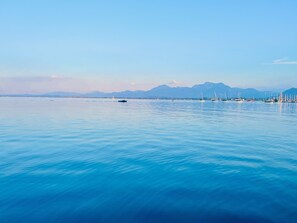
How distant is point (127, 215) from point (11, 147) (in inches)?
700

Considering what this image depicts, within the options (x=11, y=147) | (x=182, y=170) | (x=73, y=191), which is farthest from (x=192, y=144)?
(x=11, y=147)

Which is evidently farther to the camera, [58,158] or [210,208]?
[58,158]


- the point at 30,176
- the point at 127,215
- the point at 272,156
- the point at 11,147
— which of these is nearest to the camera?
the point at 127,215

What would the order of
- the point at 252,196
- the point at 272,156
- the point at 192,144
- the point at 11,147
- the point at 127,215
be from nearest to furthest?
the point at 127,215
the point at 252,196
the point at 272,156
the point at 11,147
the point at 192,144

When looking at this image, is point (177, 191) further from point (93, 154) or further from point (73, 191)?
point (93, 154)

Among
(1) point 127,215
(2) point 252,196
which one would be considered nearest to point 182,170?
(2) point 252,196

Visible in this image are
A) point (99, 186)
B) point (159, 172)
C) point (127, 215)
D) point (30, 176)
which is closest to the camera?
point (127, 215)

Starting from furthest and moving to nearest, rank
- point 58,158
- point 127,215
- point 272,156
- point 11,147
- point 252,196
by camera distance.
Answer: point 11,147
point 272,156
point 58,158
point 252,196
point 127,215

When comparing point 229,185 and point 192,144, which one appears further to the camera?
point 192,144

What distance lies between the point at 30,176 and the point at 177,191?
29.7 ft

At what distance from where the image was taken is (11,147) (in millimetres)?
22266

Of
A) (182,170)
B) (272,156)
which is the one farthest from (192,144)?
(182,170)

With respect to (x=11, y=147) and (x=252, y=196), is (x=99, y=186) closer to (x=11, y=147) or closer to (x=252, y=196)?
(x=252, y=196)

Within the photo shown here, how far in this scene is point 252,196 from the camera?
11.6 m
